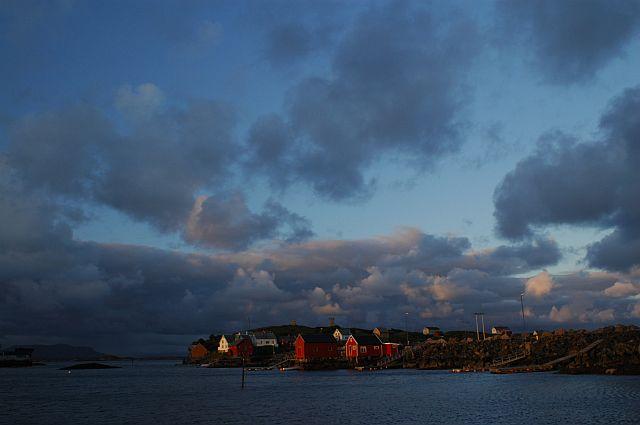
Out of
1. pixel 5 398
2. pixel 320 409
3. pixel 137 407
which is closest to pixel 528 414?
pixel 320 409

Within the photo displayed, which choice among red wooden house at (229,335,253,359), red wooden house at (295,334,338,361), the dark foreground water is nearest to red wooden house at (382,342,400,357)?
red wooden house at (295,334,338,361)

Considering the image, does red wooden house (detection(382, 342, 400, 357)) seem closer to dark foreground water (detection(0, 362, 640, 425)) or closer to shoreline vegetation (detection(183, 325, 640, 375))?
shoreline vegetation (detection(183, 325, 640, 375))

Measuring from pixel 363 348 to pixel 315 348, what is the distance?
1205 cm

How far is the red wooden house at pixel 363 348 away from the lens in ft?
477

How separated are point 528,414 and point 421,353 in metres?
90.0

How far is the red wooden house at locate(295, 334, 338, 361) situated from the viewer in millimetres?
145875

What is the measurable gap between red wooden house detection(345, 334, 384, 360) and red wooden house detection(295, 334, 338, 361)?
4129 mm

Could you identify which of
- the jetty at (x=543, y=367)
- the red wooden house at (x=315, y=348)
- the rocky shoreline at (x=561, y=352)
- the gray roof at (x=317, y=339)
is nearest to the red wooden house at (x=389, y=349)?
the rocky shoreline at (x=561, y=352)

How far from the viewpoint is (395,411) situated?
174ft

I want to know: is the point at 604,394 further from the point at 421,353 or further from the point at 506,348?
the point at 421,353

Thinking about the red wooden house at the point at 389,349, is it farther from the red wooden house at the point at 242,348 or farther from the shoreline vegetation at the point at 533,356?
the red wooden house at the point at 242,348

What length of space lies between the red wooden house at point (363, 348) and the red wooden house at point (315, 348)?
13.5 ft

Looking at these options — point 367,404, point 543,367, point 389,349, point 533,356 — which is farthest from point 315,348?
point 367,404

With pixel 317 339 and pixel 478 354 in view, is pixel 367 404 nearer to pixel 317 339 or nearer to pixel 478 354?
pixel 478 354
